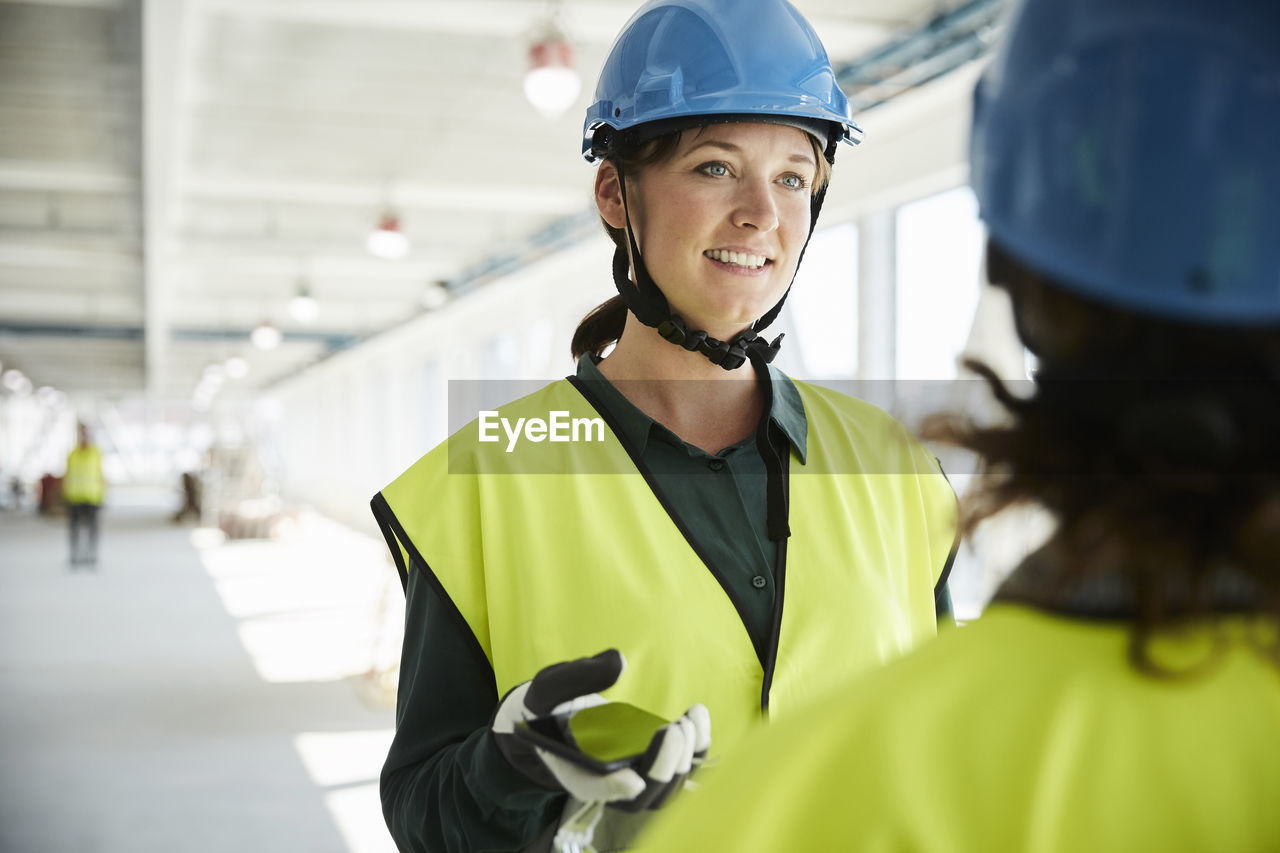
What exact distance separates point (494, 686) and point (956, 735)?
0.94 m

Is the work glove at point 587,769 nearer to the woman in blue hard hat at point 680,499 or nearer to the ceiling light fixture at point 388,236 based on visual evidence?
the woman in blue hard hat at point 680,499

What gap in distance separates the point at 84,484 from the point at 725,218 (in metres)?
14.4

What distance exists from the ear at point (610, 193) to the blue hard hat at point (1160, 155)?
1.03 meters

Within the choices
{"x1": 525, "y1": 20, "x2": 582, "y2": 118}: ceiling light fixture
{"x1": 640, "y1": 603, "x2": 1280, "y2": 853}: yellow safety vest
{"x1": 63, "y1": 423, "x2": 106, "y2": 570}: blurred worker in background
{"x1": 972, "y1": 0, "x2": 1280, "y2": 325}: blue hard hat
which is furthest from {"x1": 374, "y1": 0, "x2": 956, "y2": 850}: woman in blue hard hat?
{"x1": 63, "y1": 423, "x2": 106, "y2": 570}: blurred worker in background

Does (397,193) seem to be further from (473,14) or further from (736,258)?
(736,258)

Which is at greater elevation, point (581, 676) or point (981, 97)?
point (981, 97)

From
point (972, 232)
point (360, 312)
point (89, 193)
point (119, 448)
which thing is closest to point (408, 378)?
point (360, 312)

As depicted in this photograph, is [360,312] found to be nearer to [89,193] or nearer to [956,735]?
[89,193]

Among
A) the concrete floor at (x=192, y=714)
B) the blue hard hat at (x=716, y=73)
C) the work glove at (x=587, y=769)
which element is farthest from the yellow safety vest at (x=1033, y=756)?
the concrete floor at (x=192, y=714)

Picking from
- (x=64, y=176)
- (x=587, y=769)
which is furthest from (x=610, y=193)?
(x=64, y=176)

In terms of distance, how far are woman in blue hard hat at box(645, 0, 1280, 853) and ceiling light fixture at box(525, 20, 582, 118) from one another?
14.4ft

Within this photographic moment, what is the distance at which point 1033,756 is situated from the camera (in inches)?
20.4

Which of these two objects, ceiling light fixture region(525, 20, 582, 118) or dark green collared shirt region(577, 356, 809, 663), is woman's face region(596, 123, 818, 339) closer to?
dark green collared shirt region(577, 356, 809, 663)

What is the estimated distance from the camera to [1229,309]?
55cm
